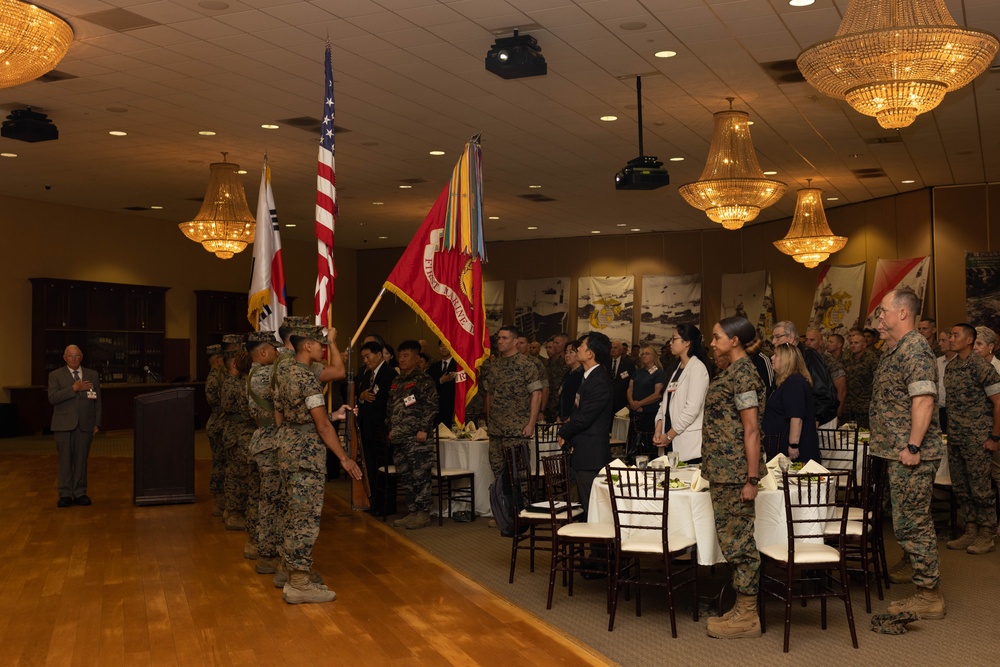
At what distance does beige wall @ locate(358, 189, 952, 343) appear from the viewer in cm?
1653

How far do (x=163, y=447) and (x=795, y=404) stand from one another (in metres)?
6.68

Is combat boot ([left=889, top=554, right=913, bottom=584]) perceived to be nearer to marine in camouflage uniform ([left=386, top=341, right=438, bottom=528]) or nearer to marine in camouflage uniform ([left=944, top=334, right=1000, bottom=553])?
marine in camouflage uniform ([left=944, top=334, right=1000, bottom=553])

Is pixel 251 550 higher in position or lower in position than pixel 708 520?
lower

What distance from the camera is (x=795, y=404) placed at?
696 centimetres

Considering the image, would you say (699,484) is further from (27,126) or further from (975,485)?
(27,126)

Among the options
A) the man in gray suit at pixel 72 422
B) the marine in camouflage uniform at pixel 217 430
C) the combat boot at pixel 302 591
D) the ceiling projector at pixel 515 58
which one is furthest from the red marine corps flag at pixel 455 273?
the man in gray suit at pixel 72 422

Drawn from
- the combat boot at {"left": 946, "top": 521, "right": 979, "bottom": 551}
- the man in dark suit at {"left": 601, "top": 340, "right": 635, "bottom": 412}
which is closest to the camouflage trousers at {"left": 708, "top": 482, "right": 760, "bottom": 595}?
the combat boot at {"left": 946, "top": 521, "right": 979, "bottom": 551}

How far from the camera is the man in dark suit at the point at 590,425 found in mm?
6582

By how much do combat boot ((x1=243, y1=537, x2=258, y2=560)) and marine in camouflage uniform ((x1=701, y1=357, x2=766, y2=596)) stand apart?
3.84 m

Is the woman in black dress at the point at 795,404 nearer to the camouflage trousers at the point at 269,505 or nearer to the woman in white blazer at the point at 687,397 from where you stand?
the woman in white blazer at the point at 687,397

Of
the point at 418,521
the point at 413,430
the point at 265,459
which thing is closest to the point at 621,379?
the point at 413,430

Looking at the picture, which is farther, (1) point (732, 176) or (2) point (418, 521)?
(1) point (732, 176)

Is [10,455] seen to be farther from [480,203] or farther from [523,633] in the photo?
[523,633]

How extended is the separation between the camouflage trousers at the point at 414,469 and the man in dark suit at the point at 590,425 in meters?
2.43
